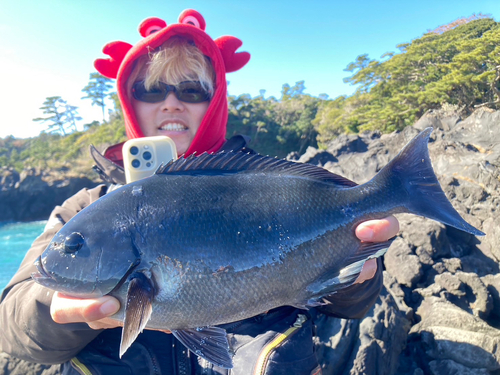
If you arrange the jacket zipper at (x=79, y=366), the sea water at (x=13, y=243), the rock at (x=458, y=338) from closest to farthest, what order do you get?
the jacket zipper at (x=79, y=366), the rock at (x=458, y=338), the sea water at (x=13, y=243)

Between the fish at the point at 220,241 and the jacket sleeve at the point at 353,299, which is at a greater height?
the fish at the point at 220,241

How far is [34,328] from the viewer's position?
5.87 ft

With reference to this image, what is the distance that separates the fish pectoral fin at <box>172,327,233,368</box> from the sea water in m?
15.0

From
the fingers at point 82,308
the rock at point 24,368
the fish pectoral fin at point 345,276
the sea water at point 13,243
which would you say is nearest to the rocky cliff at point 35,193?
the sea water at point 13,243

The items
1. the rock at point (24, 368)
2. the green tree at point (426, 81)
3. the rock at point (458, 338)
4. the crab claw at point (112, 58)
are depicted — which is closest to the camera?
the crab claw at point (112, 58)

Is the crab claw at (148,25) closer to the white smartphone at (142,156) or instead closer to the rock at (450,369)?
the white smartphone at (142,156)

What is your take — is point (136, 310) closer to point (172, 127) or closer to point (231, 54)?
point (172, 127)

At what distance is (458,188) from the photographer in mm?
8609

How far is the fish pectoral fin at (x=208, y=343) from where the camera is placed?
4.53 ft

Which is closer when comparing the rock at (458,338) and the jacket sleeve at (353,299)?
the jacket sleeve at (353,299)

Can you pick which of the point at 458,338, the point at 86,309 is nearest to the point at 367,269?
the point at 86,309

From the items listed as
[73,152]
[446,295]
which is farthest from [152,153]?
[73,152]

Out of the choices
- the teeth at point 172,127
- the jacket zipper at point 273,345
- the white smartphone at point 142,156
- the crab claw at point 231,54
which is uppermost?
the crab claw at point 231,54

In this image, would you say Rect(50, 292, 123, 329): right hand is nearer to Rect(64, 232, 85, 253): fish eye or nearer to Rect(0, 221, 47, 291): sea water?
Rect(64, 232, 85, 253): fish eye
